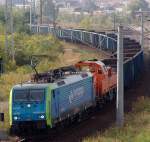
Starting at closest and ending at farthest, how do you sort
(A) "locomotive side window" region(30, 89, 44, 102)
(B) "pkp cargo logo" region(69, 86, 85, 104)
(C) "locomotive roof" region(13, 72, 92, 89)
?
(A) "locomotive side window" region(30, 89, 44, 102), (C) "locomotive roof" region(13, 72, 92, 89), (B) "pkp cargo logo" region(69, 86, 85, 104)

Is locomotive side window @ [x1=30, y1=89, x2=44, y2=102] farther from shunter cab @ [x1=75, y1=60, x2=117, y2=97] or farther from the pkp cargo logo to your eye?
shunter cab @ [x1=75, y1=60, x2=117, y2=97]

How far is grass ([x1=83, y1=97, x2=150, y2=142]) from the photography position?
22938 millimetres


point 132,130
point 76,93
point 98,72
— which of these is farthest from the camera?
point 98,72

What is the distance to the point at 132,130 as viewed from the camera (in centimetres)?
2552

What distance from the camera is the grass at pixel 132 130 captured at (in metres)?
22.9

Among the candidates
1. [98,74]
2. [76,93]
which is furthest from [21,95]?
[98,74]

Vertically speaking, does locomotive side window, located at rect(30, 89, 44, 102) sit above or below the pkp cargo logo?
above

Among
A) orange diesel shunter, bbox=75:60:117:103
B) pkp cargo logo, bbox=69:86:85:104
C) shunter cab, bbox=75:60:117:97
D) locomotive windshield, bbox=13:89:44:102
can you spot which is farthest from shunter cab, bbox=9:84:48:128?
shunter cab, bbox=75:60:117:97

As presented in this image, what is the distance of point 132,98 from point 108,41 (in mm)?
33632

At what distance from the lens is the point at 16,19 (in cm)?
10162

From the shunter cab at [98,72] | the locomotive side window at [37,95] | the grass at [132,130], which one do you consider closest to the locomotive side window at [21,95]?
the locomotive side window at [37,95]

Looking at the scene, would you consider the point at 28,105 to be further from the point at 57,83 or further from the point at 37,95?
the point at 57,83

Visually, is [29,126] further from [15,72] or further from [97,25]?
[97,25]

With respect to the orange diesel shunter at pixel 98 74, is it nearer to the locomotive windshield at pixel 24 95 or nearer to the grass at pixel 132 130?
the grass at pixel 132 130
